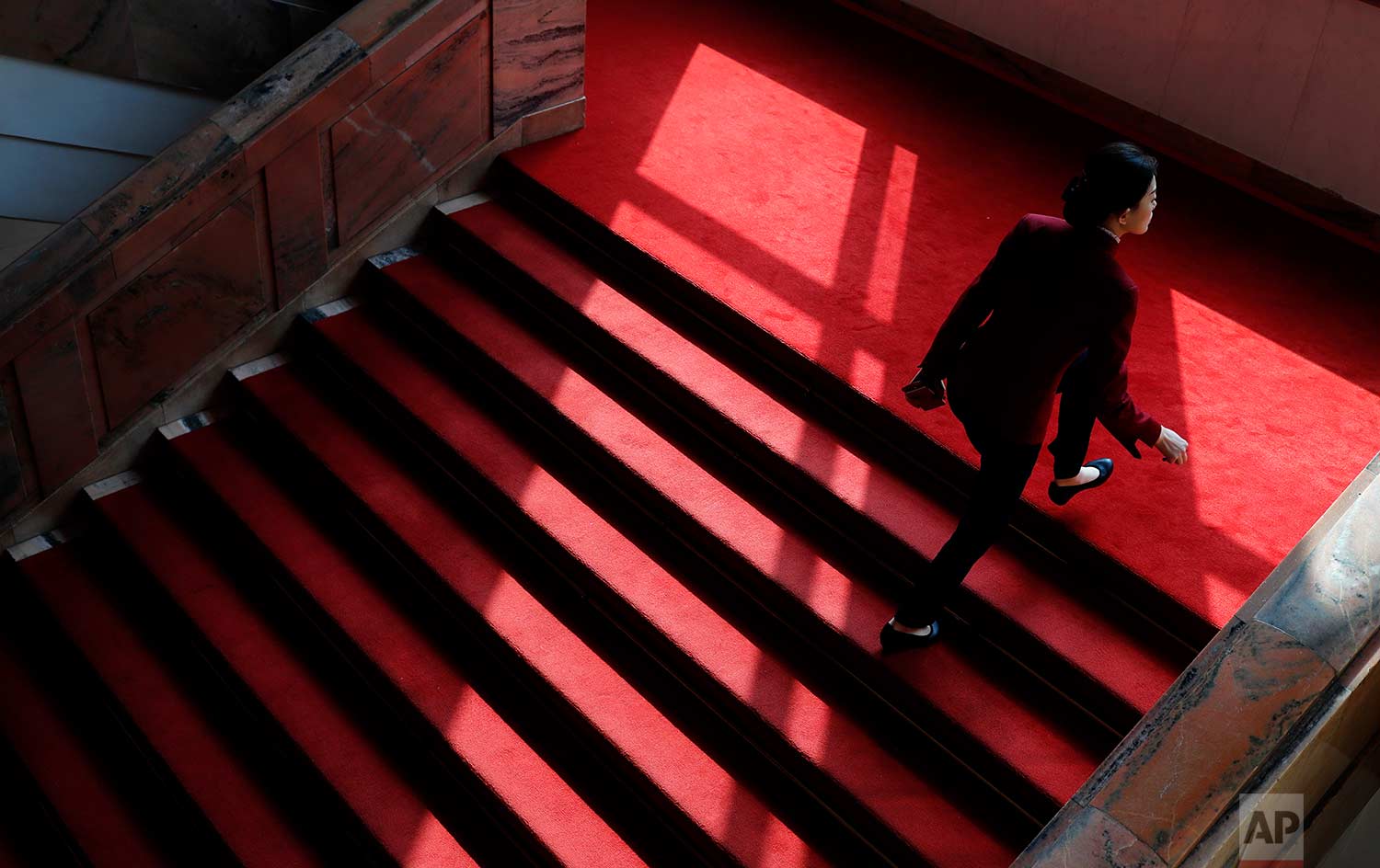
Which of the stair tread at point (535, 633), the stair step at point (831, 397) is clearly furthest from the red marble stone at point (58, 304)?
the stair step at point (831, 397)

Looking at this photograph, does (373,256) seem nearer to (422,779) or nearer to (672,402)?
(672,402)

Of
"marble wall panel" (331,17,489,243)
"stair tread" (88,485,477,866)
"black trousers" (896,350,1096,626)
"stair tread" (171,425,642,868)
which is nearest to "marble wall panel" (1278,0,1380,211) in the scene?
"black trousers" (896,350,1096,626)

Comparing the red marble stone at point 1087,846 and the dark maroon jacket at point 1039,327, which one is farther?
the dark maroon jacket at point 1039,327

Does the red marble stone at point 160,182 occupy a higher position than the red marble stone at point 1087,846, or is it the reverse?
the red marble stone at point 160,182

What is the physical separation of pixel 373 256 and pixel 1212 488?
3.77 metres

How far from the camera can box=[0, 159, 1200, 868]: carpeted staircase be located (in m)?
4.09

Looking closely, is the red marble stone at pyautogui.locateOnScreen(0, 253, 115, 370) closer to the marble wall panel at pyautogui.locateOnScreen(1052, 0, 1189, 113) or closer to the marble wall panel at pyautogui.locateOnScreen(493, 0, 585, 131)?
the marble wall panel at pyautogui.locateOnScreen(493, 0, 585, 131)

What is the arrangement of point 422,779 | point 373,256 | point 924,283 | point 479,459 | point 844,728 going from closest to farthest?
point 844,728 → point 422,779 → point 479,459 → point 924,283 → point 373,256

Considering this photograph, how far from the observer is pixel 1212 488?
4.53 metres

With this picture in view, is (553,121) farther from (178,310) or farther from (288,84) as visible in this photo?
(178,310)

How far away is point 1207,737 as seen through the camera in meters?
3.13

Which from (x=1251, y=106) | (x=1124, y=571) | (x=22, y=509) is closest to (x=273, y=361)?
(x=22, y=509)

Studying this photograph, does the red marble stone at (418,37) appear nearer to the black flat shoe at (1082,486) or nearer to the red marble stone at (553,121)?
the red marble stone at (553,121)

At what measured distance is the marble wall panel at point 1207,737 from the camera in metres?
3.06
